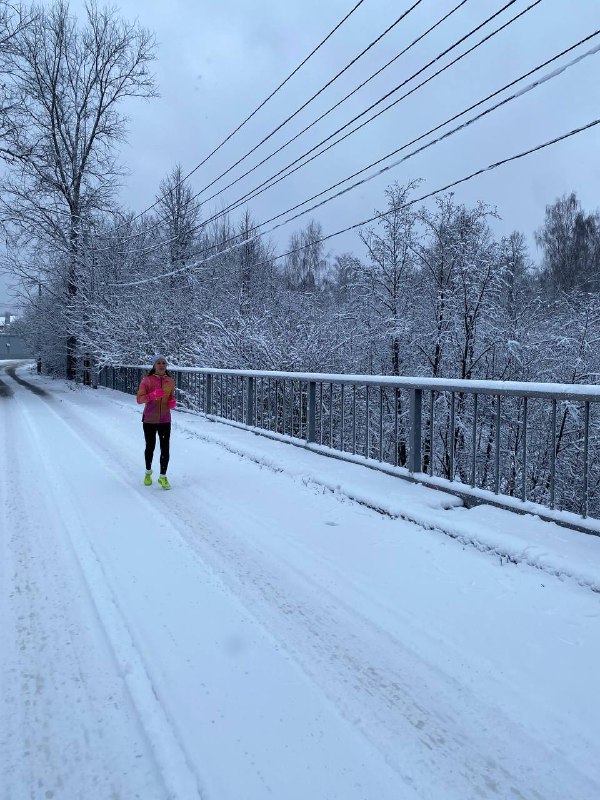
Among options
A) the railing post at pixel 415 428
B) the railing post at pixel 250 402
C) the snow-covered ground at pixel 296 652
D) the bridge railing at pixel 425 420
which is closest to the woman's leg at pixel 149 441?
the snow-covered ground at pixel 296 652

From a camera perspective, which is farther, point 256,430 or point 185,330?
point 185,330

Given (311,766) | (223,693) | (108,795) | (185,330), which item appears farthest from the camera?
(185,330)

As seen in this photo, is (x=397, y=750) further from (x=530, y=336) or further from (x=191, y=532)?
(x=530, y=336)

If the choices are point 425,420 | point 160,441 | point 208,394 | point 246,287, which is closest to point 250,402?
point 208,394

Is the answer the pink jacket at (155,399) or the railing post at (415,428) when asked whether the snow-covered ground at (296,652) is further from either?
the pink jacket at (155,399)

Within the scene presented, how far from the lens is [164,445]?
6594 mm

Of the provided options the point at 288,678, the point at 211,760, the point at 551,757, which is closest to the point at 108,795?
the point at 211,760

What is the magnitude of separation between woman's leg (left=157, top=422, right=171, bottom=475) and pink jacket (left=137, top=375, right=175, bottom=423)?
0.24 feet

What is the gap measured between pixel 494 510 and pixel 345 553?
1601 millimetres

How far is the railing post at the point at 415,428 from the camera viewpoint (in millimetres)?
6109

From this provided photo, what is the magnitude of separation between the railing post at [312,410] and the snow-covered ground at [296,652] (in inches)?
112

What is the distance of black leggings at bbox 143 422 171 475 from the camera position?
21.3 feet

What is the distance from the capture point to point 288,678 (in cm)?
261

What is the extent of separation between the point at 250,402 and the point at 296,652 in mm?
7965
